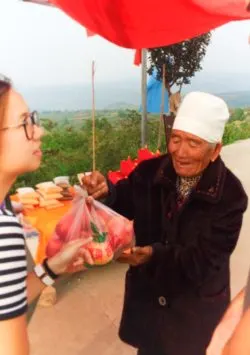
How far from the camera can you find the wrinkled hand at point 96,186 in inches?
66.6

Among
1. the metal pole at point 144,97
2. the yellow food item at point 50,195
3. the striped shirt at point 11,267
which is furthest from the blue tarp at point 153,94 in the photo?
the striped shirt at point 11,267

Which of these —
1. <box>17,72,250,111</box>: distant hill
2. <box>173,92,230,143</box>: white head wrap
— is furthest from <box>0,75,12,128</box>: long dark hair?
<box>17,72,250,111</box>: distant hill

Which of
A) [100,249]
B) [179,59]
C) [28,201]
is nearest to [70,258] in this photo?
[100,249]

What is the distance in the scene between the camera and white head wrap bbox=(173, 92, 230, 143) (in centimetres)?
151

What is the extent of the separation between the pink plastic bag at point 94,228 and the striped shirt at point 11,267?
52 cm

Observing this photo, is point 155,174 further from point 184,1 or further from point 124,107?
point 124,107

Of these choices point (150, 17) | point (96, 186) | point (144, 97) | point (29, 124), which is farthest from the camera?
point (144, 97)

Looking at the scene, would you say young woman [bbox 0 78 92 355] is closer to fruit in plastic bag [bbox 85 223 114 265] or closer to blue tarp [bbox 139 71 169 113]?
fruit in plastic bag [bbox 85 223 114 265]

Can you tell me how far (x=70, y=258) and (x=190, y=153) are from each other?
57 cm

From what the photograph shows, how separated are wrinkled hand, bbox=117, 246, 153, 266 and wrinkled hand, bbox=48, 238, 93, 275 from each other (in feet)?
0.57

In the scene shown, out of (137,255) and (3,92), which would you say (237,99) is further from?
(3,92)

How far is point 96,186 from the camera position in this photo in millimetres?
1697

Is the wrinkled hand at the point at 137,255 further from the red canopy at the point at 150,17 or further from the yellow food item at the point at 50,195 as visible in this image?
the yellow food item at the point at 50,195

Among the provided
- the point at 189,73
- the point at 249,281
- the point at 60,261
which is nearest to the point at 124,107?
the point at 189,73
